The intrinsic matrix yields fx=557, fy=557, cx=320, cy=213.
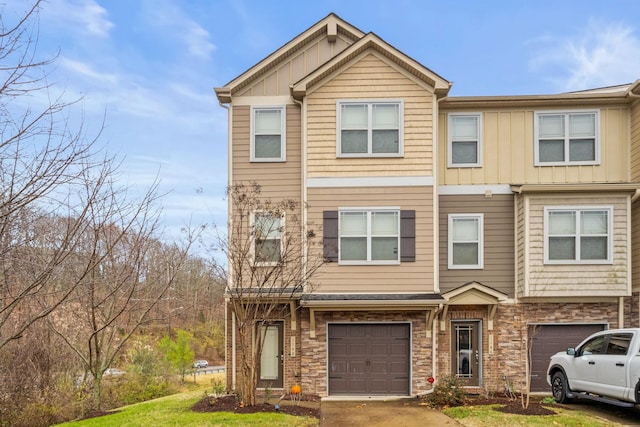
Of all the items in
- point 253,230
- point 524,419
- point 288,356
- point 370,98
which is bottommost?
point 524,419

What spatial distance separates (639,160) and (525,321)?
17.8ft

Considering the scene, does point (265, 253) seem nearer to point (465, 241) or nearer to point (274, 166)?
point (274, 166)

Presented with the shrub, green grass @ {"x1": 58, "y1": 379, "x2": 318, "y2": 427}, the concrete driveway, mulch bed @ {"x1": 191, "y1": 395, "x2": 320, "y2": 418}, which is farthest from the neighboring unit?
green grass @ {"x1": 58, "y1": 379, "x2": 318, "y2": 427}

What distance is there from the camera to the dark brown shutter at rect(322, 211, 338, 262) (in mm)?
15055

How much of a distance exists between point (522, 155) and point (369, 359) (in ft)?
23.8

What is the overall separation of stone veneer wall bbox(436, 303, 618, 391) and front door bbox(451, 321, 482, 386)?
0.19 metres

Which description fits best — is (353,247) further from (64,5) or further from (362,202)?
(64,5)

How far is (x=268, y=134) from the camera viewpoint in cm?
1578

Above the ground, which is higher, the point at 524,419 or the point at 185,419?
the point at 524,419

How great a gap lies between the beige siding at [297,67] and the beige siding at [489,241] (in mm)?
5385

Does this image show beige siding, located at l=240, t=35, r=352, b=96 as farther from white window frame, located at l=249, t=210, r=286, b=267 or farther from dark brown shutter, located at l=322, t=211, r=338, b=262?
dark brown shutter, located at l=322, t=211, r=338, b=262

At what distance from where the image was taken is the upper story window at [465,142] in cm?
1609

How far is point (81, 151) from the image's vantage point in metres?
5.89

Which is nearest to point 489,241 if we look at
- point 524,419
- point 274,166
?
point 524,419
